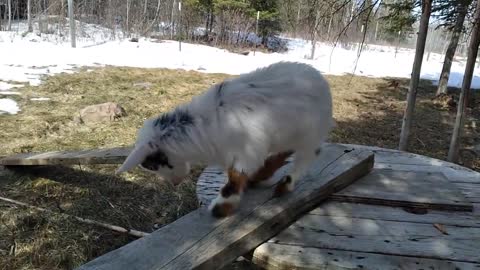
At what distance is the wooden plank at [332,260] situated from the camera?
1709mm

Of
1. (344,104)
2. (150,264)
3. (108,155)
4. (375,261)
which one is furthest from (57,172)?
(344,104)

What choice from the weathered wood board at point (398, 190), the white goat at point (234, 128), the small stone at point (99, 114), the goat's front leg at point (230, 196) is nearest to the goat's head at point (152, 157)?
the white goat at point (234, 128)

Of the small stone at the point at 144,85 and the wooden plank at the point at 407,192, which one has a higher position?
the wooden plank at the point at 407,192

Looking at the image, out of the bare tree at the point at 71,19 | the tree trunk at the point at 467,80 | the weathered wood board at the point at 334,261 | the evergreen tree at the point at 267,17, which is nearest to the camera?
the weathered wood board at the point at 334,261

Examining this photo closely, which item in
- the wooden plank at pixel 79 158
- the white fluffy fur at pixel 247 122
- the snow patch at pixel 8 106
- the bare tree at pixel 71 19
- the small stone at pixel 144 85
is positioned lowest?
the snow patch at pixel 8 106

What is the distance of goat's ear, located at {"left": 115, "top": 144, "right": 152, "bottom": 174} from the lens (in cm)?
176

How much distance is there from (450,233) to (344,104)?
7.02 meters

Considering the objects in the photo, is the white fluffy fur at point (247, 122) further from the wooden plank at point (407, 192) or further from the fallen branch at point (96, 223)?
the fallen branch at point (96, 223)

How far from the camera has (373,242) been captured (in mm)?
1888

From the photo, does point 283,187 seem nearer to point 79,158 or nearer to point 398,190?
point 398,190

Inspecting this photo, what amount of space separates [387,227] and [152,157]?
124 centimetres

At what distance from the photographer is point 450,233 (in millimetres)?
1979

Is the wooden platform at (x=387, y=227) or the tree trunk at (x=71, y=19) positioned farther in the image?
the tree trunk at (x=71, y=19)

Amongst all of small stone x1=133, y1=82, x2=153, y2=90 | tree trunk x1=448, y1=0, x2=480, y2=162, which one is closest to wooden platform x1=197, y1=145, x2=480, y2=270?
tree trunk x1=448, y1=0, x2=480, y2=162
